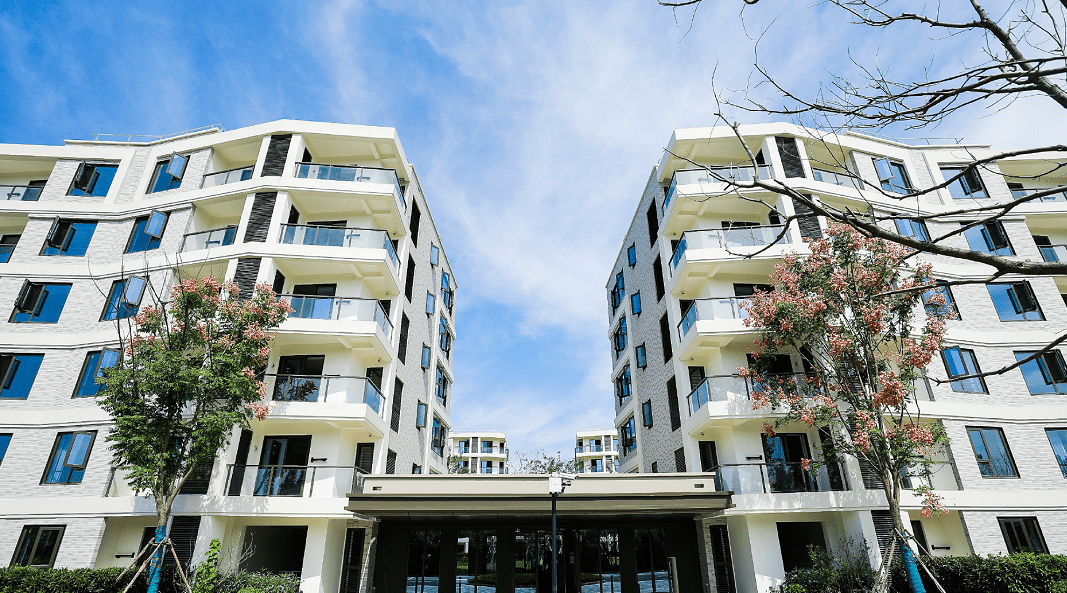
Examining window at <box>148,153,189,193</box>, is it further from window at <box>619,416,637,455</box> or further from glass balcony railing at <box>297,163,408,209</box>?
window at <box>619,416,637,455</box>

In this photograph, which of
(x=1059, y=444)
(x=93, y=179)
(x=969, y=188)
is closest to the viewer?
(x=1059, y=444)

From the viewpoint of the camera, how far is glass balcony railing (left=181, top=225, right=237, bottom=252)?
1764 centimetres

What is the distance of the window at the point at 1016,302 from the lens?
1739 cm

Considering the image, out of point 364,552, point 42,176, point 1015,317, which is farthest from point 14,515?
point 1015,317

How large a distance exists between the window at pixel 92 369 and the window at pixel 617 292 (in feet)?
63.9

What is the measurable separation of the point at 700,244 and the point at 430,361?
1261 centimetres

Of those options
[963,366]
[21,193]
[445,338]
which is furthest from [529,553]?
[21,193]

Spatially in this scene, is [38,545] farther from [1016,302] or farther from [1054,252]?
[1054,252]

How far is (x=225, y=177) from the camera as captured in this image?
18.8m

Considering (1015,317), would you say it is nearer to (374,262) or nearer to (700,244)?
(700,244)

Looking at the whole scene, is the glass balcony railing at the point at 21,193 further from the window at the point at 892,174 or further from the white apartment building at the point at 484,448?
the white apartment building at the point at 484,448

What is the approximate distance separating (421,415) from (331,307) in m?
7.67

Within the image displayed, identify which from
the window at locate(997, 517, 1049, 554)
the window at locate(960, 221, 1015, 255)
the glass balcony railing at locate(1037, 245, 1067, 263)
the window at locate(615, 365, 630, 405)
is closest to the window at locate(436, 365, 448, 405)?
the window at locate(615, 365, 630, 405)

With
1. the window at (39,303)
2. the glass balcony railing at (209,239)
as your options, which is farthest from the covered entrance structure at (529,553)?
the window at (39,303)
